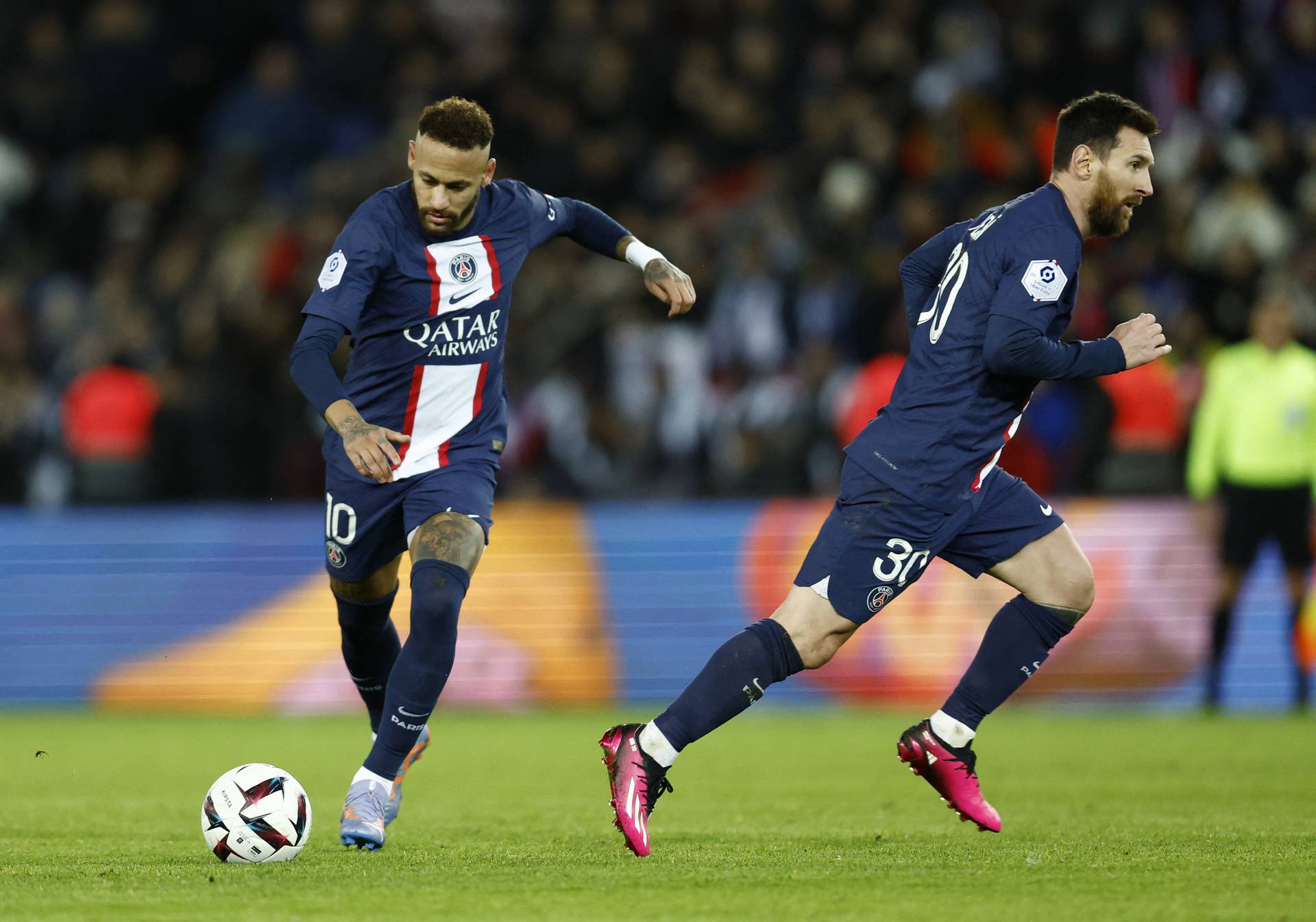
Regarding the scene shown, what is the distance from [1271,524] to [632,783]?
7.53 metres

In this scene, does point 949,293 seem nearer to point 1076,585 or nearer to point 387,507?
point 1076,585

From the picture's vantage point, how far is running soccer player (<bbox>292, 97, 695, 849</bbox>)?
220 inches

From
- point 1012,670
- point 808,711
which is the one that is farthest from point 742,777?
point 808,711

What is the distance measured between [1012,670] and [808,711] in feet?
21.0

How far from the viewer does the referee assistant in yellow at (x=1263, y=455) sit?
1166 cm

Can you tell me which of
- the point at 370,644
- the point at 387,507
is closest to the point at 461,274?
the point at 387,507

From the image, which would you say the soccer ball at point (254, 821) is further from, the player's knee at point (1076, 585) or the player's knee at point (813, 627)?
the player's knee at point (1076, 585)

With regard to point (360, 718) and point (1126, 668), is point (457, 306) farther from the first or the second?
point (1126, 668)

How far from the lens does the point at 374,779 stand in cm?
558

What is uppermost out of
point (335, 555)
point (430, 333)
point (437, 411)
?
point (430, 333)

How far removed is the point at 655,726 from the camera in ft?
18.1

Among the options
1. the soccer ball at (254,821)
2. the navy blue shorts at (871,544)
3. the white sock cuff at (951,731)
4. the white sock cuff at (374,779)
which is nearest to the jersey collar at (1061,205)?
the navy blue shorts at (871,544)

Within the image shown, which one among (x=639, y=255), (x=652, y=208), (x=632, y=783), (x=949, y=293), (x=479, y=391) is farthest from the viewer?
(x=652, y=208)

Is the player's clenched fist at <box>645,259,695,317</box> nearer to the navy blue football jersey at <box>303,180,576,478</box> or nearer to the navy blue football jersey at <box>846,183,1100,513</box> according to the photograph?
the navy blue football jersey at <box>303,180,576,478</box>
